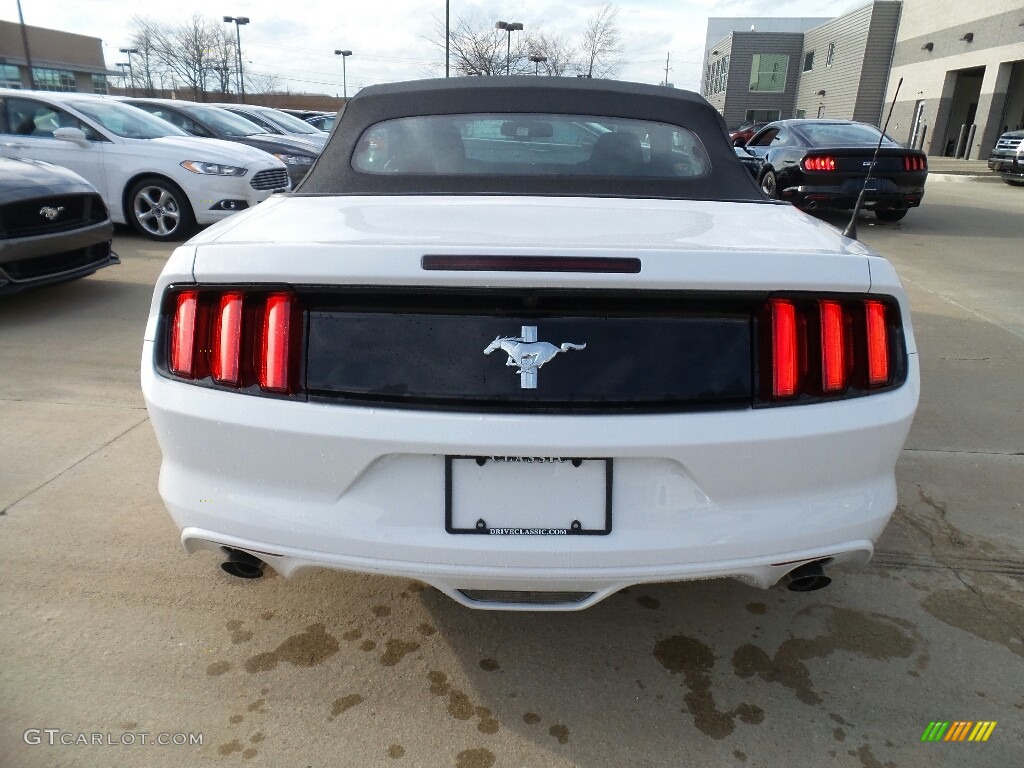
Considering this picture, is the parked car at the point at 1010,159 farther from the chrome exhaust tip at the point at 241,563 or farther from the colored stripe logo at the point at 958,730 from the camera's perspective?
the chrome exhaust tip at the point at 241,563

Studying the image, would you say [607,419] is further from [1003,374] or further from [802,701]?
[1003,374]

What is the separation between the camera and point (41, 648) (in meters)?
2.18

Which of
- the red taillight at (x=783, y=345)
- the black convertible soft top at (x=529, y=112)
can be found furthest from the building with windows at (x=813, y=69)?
the red taillight at (x=783, y=345)

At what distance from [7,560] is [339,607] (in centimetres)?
125

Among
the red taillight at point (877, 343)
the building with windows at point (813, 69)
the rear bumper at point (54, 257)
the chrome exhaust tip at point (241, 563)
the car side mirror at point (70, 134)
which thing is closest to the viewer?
the red taillight at point (877, 343)

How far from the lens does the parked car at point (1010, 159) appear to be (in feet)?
55.9

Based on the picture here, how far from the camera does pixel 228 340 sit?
1753 millimetres

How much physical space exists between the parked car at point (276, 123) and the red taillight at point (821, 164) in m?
7.62

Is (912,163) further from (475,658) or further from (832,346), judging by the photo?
→ (475,658)

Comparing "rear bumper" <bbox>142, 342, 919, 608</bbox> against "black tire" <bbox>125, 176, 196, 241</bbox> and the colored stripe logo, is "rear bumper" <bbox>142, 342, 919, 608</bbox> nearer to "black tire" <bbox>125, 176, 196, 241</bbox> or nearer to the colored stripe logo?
the colored stripe logo

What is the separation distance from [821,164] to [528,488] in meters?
9.59

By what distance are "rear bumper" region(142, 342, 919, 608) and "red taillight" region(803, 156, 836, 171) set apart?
9046 millimetres

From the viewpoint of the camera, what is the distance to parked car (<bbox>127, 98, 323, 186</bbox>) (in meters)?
10.4

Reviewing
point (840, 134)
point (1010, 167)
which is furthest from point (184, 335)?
point (1010, 167)
